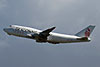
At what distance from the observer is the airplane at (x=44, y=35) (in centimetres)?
10012

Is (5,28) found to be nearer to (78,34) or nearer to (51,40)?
(51,40)

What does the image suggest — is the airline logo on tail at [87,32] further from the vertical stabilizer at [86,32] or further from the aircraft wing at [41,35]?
the aircraft wing at [41,35]

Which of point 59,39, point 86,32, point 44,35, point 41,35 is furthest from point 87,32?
point 41,35

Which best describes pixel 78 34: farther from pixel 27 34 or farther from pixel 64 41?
pixel 27 34

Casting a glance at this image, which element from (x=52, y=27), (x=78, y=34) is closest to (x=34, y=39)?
(x=52, y=27)

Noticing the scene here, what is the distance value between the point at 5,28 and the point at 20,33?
8501mm

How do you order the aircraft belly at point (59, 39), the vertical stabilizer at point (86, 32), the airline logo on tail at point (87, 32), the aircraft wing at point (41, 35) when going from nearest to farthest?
1. the aircraft wing at point (41, 35)
2. the aircraft belly at point (59, 39)
3. the airline logo on tail at point (87, 32)
4. the vertical stabilizer at point (86, 32)

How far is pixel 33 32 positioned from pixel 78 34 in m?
19.3

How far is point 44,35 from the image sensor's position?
102 meters

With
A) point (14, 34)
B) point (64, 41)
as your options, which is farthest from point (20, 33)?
point (64, 41)

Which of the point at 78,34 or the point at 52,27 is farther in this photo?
the point at 78,34

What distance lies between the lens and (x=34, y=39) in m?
102

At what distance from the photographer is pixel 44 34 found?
10106 cm

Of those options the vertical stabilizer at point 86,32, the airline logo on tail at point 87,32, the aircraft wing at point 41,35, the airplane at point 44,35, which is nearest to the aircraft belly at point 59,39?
the airplane at point 44,35
